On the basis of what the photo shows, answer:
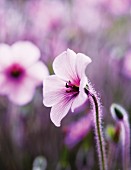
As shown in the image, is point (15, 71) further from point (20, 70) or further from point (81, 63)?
point (81, 63)

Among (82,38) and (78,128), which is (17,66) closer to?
(78,128)

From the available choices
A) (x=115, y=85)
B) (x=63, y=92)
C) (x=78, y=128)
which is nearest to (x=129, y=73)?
(x=115, y=85)

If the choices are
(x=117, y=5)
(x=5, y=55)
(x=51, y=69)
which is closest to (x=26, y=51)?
(x=5, y=55)

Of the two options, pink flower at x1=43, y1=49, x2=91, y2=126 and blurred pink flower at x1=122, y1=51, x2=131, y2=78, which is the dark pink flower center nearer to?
blurred pink flower at x1=122, y1=51, x2=131, y2=78

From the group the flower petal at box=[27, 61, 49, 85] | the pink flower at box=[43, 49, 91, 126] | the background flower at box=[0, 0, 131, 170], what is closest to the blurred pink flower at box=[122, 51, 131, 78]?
the background flower at box=[0, 0, 131, 170]

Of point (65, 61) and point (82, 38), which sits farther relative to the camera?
point (82, 38)

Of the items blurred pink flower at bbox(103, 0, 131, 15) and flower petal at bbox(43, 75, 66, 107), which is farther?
blurred pink flower at bbox(103, 0, 131, 15)

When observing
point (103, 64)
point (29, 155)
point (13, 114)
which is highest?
point (103, 64)
